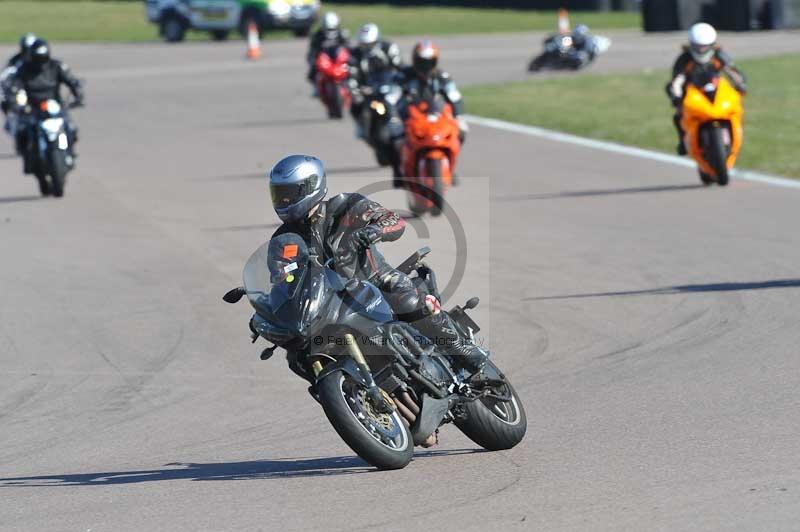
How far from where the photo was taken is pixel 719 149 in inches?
635

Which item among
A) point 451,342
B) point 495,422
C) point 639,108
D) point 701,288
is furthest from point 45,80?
point 495,422

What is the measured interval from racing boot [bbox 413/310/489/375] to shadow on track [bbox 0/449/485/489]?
433 mm

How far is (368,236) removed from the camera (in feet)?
22.3

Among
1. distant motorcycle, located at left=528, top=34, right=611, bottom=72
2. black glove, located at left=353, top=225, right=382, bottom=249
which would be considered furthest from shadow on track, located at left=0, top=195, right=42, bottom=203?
distant motorcycle, located at left=528, top=34, right=611, bottom=72

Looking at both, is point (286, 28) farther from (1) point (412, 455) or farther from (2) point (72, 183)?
(1) point (412, 455)

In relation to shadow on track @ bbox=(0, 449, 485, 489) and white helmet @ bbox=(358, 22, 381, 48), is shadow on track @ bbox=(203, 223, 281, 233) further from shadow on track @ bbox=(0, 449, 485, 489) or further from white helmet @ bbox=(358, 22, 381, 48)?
shadow on track @ bbox=(0, 449, 485, 489)

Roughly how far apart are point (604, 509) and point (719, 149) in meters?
10.5

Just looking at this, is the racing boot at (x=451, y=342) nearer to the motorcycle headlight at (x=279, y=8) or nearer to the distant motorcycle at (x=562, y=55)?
the distant motorcycle at (x=562, y=55)

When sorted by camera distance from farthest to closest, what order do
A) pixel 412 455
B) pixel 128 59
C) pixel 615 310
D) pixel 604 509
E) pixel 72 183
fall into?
pixel 128 59 < pixel 72 183 < pixel 615 310 < pixel 412 455 < pixel 604 509

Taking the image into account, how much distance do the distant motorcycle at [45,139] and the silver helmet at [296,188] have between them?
1079 centimetres

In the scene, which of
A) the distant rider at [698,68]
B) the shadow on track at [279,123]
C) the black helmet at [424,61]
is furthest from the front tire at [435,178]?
the shadow on track at [279,123]

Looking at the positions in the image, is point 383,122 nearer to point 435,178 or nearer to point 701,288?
point 435,178

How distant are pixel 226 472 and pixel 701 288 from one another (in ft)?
16.6

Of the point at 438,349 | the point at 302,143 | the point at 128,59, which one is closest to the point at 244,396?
the point at 438,349
